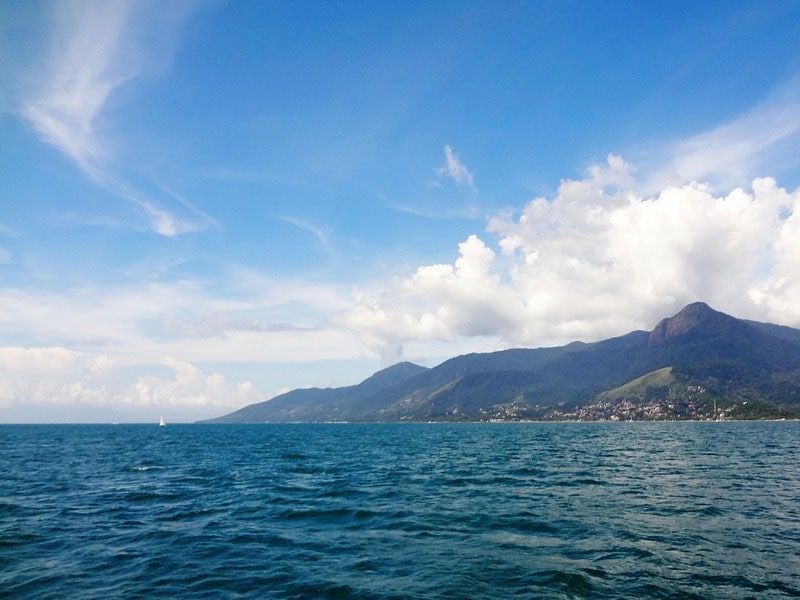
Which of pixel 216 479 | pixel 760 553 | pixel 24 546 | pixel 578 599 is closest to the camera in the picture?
pixel 578 599

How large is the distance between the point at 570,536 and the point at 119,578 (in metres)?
26.2

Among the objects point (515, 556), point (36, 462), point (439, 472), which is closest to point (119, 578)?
point (515, 556)

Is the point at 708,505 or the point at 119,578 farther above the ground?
the point at 119,578

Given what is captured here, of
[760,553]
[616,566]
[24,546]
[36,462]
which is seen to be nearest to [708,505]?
[760,553]

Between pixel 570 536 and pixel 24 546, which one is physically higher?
pixel 24 546

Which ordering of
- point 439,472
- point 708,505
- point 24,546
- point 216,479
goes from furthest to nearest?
1. point 439,472
2. point 216,479
3. point 708,505
4. point 24,546

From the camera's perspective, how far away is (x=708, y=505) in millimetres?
40938

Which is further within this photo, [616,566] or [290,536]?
[290,536]

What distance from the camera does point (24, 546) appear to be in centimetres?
3105

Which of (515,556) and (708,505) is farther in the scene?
(708,505)

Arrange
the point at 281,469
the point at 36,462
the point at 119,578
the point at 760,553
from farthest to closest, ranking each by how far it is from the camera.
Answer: the point at 36,462, the point at 281,469, the point at 760,553, the point at 119,578

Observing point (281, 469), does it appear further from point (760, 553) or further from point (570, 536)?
point (760, 553)

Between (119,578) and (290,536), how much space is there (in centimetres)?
1106

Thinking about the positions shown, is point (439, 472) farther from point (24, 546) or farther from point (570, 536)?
point (24, 546)
